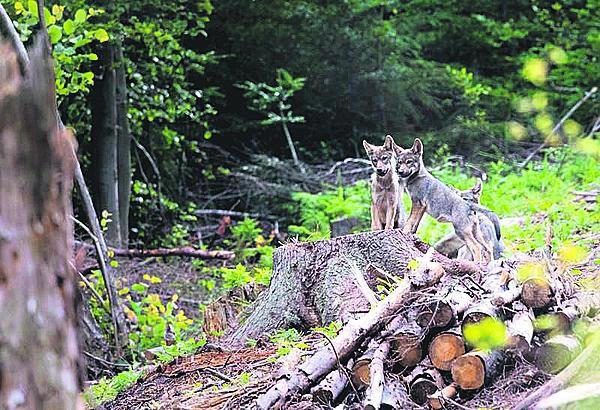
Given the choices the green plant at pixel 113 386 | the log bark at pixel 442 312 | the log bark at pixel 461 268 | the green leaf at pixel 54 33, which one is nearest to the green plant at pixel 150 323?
the green plant at pixel 113 386

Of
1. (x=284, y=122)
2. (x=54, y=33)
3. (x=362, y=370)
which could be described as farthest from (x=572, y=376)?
(x=284, y=122)

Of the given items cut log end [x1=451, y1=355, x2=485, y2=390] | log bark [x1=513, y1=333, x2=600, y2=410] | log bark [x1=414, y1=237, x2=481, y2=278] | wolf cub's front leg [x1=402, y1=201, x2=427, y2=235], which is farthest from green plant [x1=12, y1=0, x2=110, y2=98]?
log bark [x1=513, y1=333, x2=600, y2=410]

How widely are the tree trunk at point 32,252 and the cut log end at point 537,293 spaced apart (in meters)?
2.83

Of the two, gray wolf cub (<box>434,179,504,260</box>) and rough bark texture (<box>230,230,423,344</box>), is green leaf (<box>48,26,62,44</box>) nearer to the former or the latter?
rough bark texture (<box>230,230,423,344</box>)

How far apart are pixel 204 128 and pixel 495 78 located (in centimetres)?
643

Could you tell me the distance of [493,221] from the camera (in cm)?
694

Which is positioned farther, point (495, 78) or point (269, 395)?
point (495, 78)

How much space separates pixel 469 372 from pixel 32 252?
2.57m

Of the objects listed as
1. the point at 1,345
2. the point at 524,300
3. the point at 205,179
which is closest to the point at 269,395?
the point at 524,300

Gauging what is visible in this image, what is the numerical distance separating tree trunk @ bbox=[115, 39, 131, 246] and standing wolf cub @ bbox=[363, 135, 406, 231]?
16.1ft

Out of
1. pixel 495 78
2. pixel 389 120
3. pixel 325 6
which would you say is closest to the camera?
pixel 325 6

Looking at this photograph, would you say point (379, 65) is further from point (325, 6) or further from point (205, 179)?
point (205, 179)

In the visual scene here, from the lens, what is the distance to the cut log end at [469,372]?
4.15m

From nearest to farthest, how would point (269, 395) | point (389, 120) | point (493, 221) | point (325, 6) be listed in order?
point (269, 395) → point (493, 221) → point (325, 6) → point (389, 120)
